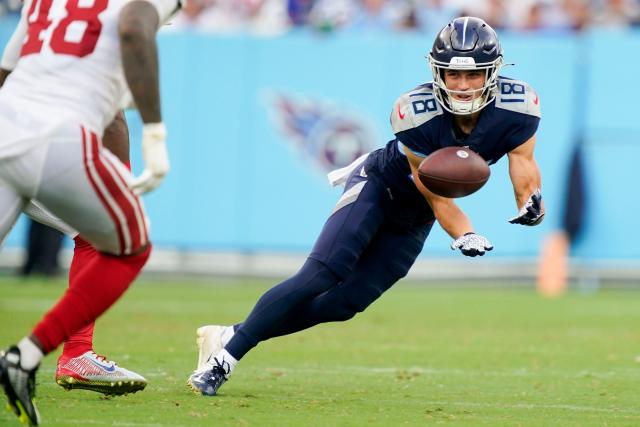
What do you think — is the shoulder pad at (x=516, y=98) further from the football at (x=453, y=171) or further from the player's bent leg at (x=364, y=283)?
the player's bent leg at (x=364, y=283)

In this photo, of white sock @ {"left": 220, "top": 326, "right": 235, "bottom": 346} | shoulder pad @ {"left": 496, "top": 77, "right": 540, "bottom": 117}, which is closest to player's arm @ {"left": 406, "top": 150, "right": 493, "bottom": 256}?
shoulder pad @ {"left": 496, "top": 77, "right": 540, "bottom": 117}

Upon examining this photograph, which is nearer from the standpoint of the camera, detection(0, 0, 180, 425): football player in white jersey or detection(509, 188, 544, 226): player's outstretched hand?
detection(0, 0, 180, 425): football player in white jersey

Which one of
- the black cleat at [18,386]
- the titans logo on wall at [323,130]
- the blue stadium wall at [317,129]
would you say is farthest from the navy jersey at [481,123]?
the titans logo on wall at [323,130]

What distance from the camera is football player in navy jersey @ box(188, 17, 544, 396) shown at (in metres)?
4.87

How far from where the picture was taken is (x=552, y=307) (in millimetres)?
10367

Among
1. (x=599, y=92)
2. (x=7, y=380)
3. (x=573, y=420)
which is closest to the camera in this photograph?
(x=7, y=380)

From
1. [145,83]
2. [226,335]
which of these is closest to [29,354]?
[145,83]

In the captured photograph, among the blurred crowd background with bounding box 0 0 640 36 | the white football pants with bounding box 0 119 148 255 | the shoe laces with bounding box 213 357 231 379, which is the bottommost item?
the shoe laces with bounding box 213 357 231 379

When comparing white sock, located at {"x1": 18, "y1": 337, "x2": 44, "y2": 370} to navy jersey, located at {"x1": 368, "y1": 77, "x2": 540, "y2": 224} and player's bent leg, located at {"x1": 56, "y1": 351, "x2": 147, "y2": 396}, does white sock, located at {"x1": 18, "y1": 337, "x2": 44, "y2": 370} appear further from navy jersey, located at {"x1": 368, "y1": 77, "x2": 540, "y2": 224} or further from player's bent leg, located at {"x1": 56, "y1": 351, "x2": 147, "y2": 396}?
navy jersey, located at {"x1": 368, "y1": 77, "x2": 540, "y2": 224}

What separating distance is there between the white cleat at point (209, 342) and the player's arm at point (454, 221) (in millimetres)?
1035

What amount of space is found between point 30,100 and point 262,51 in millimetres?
9020

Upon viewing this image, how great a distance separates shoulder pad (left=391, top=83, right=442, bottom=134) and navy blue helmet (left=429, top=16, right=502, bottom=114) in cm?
5

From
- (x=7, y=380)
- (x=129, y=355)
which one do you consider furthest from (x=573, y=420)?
Result: (x=129, y=355)

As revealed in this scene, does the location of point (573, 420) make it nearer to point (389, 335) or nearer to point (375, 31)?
point (389, 335)
